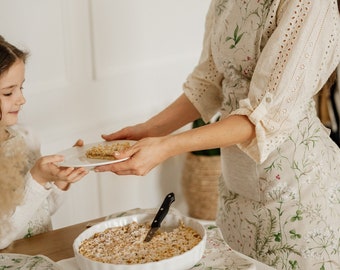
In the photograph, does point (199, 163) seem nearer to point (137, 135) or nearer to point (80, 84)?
point (80, 84)

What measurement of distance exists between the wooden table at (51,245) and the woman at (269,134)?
0.21m

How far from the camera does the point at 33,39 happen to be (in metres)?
2.34

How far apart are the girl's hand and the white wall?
2.95ft

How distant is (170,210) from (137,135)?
41cm

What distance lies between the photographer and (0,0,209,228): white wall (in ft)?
7.79

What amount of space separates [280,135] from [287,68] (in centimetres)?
16

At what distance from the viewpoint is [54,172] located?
1441 mm

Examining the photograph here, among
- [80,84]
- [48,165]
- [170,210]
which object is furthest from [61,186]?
[80,84]

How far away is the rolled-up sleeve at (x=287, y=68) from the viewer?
1.42m

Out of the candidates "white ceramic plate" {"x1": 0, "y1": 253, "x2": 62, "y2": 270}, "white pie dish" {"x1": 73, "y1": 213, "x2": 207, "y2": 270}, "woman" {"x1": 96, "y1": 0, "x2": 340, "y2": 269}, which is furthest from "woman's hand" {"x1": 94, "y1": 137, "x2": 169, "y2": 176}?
"white ceramic plate" {"x1": 0, "y1": 253, "x2": 62, "y2": 270}

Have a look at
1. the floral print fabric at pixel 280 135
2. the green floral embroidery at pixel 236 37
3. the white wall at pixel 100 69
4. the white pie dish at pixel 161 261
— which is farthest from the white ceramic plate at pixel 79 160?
the white wall at pixel 100 69

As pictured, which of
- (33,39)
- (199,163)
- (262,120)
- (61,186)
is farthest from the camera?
(199,163)

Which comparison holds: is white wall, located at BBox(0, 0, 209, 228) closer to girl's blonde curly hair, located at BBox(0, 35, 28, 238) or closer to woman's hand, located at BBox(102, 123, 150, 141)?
woman's hand, located at BBox(102, 123, 150, 141)

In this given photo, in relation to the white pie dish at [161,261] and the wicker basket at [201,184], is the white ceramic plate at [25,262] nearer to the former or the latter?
the white pie dish at [161,261]
